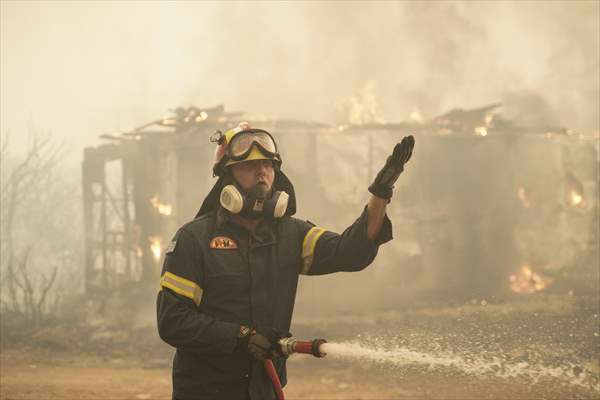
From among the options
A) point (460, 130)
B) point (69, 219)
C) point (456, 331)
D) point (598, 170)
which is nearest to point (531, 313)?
point (456, 331)

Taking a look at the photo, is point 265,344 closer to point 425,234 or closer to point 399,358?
point 399,358

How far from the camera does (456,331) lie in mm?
10953

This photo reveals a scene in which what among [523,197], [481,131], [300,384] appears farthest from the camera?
[523,197]

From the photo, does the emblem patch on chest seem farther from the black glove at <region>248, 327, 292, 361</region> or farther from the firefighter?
the black glove at <region>248, 327, 292, 361</region>

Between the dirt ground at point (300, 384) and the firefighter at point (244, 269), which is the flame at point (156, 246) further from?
the firefighter at point (244, 269)

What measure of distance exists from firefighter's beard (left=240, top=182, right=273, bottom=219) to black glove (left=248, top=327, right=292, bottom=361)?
0.62 metres

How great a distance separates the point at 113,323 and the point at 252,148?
11.7 meters

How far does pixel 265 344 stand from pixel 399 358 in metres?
3.81

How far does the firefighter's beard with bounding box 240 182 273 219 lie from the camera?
305 cm

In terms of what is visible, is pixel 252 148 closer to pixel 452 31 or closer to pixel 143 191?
pixel 143 191

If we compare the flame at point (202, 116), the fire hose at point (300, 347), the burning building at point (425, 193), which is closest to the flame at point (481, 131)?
the burning building at point (425, 193)

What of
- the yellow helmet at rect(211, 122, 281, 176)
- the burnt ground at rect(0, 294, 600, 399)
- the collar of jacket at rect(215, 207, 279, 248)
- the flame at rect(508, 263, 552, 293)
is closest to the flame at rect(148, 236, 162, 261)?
the burnt ground at rect(0, 294, 600, 399)

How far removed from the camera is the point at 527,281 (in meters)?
17.0

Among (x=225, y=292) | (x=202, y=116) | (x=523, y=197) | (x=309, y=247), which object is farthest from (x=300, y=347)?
(x=523, y=197)
